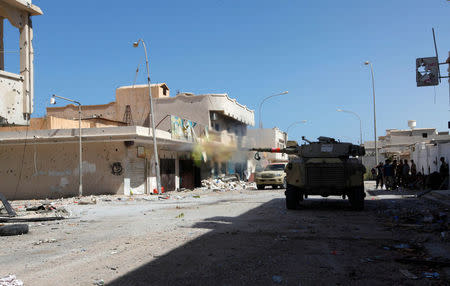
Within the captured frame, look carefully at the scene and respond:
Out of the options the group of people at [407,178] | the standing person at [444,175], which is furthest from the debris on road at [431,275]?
the standing person at [444,175]

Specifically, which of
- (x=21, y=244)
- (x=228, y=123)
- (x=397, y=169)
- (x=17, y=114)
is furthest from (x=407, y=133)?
(x=21, y=244)

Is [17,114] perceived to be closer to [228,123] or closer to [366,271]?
[366,271]

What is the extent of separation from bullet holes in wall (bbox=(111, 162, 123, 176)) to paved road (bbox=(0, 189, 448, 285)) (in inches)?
610

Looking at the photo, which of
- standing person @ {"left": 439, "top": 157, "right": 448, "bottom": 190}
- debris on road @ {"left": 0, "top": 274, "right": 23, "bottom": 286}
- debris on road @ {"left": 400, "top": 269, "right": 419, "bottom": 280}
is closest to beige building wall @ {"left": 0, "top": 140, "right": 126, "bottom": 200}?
standing person @ {"left": 439, "top": 157, "right": 448, "bottom": 190}

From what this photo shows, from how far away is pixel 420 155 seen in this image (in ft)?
91.9

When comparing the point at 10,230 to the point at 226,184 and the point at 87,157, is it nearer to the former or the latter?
the point at 87,157

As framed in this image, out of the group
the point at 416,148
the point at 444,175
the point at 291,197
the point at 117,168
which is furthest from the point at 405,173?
the point at 117,168

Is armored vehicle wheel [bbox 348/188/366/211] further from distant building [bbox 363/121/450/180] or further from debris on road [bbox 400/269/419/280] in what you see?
distant building [bbox 363/121/450/180]

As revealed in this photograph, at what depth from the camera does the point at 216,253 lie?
6055 millimetres

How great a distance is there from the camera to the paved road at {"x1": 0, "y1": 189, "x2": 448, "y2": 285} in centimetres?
474

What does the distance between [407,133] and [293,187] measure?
168 feet

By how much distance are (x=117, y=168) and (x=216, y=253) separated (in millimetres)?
20549

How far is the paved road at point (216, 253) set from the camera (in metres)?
4.74

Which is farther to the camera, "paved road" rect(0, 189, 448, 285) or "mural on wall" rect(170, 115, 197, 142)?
"mural on wall" rect(170, 115, 197, 142)
